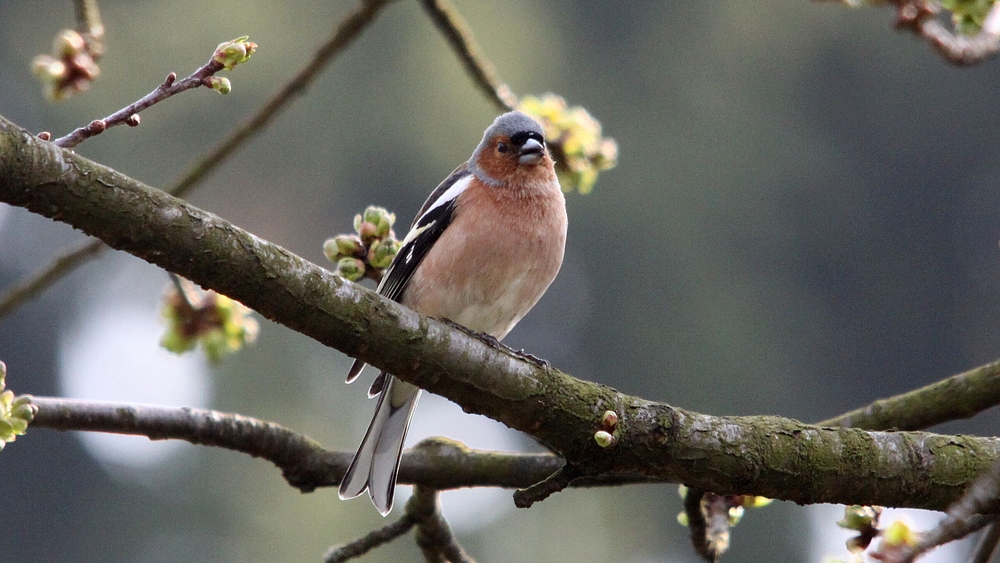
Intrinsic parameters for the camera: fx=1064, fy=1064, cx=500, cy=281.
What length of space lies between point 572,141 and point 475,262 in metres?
0.82

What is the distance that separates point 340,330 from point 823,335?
24625 mm

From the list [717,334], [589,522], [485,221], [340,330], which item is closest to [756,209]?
[717,334]

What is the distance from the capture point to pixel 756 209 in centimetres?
2723

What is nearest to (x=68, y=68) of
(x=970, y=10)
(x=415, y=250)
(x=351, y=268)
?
(x=351, y=268)

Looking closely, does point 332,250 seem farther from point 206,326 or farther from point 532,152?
point 532,152

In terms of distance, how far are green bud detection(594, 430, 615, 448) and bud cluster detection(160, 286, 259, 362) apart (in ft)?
6.10

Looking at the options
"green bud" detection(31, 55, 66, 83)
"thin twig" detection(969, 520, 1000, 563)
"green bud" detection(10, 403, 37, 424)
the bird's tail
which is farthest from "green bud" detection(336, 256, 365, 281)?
"thin twig" detection(969, 520, 1000, 563)

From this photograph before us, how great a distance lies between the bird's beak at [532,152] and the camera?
5.11 meters

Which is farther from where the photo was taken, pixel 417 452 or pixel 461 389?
pixel 417 452

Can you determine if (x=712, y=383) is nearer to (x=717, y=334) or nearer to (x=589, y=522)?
(x=717, y=334)

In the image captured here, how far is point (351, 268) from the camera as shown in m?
4.12

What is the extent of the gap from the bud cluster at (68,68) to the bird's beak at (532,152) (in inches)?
76.9

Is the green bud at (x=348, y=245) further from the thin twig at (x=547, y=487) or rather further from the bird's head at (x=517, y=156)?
the thin twig at (x=547, y=487)

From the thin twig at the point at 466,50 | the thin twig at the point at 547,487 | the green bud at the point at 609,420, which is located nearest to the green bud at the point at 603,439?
the green bud at the point at 609,420
